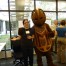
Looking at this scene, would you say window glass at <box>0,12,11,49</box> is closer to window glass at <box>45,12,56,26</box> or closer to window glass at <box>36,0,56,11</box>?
window glass at <box>36,0,56,11</box>

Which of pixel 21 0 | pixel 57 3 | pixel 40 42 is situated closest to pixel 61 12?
pixel 57 3

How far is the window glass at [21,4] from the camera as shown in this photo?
6626 mm

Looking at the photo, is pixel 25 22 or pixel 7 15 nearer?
pixel 25 22

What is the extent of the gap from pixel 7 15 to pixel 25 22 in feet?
7.94

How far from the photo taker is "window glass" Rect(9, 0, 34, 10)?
6.63 metres

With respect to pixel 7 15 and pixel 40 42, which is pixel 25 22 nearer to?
pixel 40 42

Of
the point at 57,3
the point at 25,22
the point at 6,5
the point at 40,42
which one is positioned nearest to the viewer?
the point at 40,42

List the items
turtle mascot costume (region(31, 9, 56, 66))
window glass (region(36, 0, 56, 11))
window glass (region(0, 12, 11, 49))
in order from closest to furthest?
turtle mascot costume (region(31, 9, 56, 66)) → window glass (region(0, 12, 11, 49)) → window glass (region(36, 0, 56, 11))

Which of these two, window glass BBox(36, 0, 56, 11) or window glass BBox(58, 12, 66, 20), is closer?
window glass BBox(36, 0, 56, 11)

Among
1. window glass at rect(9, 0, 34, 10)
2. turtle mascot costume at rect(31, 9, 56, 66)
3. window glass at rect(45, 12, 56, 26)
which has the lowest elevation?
turtle mascot costume at rect(31, 9, 56, 66)

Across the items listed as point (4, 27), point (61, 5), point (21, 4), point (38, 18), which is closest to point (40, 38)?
point (38, 18)

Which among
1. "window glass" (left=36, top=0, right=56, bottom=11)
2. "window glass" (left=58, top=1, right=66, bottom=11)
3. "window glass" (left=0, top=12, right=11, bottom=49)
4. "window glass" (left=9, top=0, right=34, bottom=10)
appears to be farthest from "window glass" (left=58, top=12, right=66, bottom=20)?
"window glass" (left=0, top=12, right=11, bottom=49)

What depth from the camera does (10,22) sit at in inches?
261

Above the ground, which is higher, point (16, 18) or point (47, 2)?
point (47, 2)
